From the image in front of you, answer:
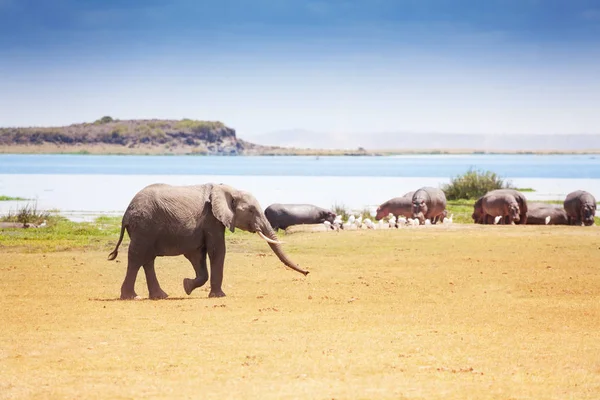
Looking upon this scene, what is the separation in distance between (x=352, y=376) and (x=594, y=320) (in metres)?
5.12

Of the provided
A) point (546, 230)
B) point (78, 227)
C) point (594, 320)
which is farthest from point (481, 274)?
point (78, 227)

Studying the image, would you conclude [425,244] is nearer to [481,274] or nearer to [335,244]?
[335,244]

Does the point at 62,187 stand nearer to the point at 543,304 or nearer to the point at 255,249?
the point at 255,249

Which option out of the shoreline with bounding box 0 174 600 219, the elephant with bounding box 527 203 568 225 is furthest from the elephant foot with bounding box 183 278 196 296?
the shoreline with bounding box 0 174 600 219

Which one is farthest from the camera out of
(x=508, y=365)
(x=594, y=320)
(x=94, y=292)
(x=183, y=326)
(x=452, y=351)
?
(x=94, y=292)

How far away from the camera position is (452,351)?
10.9 meters

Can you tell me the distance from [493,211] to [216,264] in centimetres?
1821

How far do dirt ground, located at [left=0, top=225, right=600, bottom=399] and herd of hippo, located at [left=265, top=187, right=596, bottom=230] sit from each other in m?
9.43

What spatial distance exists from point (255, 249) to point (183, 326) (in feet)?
37.7

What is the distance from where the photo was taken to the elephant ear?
50.5 ft

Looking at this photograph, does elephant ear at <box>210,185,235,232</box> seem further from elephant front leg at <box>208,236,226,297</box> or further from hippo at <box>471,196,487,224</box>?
hippo at <box>471,196,487,224</box>

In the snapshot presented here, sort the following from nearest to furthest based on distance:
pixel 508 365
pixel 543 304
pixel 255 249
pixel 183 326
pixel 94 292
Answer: pixel 508 365
pixel 183 326
pixel 543 304
pixel 94 292
pixel 255 249

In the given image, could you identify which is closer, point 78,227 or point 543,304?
point 543,304

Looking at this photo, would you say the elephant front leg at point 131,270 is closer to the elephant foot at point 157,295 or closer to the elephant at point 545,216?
the elephant foot at point 157,295
